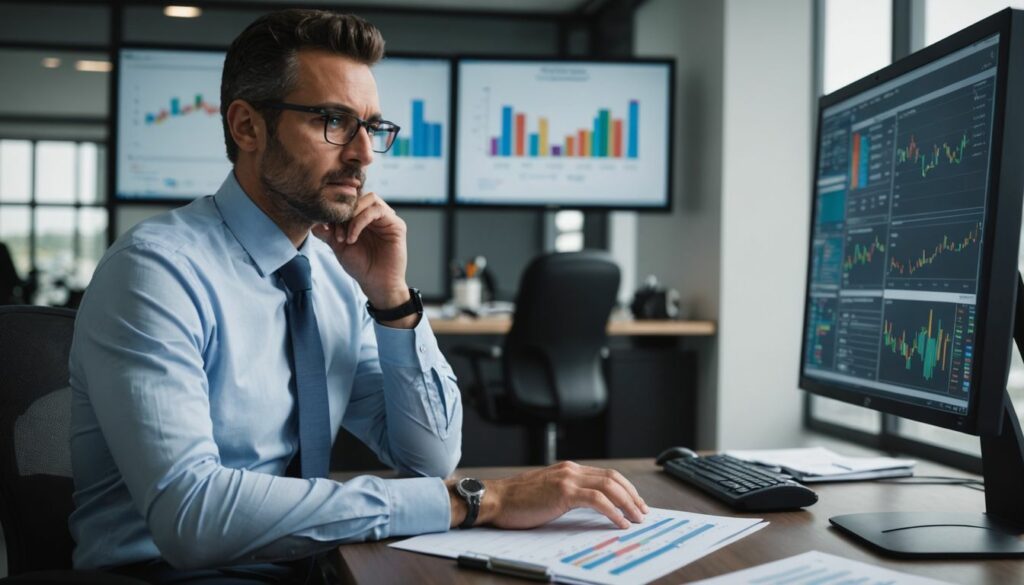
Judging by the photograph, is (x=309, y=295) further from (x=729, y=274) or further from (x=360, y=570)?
(x=729, y=274)

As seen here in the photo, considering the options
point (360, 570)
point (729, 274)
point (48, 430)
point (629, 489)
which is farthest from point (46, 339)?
point (729, 274)

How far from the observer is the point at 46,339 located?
52.2 inches

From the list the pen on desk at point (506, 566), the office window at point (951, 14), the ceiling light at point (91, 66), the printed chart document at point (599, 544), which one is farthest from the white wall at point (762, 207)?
the ceiling light at point (91, 66)

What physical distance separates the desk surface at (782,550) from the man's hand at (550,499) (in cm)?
11

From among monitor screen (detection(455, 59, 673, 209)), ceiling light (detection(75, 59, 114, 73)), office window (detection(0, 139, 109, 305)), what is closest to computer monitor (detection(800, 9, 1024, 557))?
monitor screen (detection(455, 59, 673, 209))

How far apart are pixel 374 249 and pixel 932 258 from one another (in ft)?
2.53

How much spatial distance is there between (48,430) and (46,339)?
0.12 metres

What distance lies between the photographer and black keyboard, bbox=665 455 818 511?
1.19 meters

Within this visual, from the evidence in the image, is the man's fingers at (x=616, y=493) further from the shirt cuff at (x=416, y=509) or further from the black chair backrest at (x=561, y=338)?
the black chair backrest at (x=561, y=338)

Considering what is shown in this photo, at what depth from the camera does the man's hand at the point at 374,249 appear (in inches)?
56.4

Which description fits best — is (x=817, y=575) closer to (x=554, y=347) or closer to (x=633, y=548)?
(x=633, y=548)

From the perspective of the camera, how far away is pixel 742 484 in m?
1.24

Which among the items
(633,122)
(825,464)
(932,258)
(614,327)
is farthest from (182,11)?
(932,258)

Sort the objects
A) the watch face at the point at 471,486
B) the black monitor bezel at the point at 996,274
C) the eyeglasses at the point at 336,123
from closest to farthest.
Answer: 1. the black monitor bezel at the point at 996,274
2. the watch face at the point at 471,486
3. the eyeglasses at the point at 336,123
